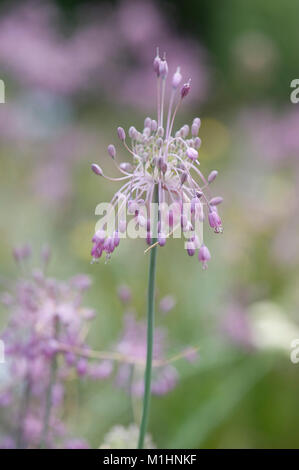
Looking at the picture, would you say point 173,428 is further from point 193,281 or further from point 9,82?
point 9,82

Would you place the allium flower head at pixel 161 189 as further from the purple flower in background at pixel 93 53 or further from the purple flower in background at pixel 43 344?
the purple flower in background at pixel 93 53

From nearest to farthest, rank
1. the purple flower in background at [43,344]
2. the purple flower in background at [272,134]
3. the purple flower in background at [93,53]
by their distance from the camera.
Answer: the purple flower in background at [43,344]
the purple flower in background at [272,134]
the purple flower in background at [93,53]

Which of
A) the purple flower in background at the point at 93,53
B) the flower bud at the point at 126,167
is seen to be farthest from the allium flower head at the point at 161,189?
the purple flower in background at the point at 93,53

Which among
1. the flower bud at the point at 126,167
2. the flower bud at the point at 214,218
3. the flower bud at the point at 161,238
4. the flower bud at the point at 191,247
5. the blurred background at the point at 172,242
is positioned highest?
the blurred background at the point at 172,242

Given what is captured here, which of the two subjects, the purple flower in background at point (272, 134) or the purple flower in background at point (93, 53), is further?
the purple flower in background at point (93, 53)

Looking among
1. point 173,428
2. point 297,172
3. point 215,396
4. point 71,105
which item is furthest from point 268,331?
point 71,105

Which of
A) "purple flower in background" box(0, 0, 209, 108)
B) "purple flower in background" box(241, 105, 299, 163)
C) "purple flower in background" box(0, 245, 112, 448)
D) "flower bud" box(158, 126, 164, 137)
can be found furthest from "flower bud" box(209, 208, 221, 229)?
"purple flower in background" box(0, 0, 209, 108)

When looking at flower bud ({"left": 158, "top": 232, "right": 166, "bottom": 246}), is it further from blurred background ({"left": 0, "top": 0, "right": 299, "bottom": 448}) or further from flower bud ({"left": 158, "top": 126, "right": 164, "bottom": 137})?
blurred background ({"left": 0, "top": 0, "right": 299, "bottom": 448})
